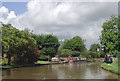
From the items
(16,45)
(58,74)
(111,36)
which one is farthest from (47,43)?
(58,74)

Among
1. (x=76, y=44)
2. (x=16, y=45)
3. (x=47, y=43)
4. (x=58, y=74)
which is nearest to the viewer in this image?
(x=58, y=74)

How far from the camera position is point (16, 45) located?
31.1 meters

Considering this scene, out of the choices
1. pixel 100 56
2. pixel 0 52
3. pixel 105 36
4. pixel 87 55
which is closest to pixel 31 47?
pixel 0 52

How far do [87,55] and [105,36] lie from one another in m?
46.8

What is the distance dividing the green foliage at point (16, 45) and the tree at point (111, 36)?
18.3m

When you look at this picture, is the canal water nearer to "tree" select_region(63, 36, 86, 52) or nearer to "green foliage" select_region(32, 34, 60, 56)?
"green foliage" select_region(32, 34, 60, 56)

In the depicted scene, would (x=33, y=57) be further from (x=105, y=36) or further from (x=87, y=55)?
(x=87, y=55)

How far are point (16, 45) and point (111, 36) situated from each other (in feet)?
67.9

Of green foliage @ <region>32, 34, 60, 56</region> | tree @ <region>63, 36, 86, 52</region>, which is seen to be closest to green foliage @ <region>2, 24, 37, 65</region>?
green foliage @ <region>32, 34, 60, 56</region>

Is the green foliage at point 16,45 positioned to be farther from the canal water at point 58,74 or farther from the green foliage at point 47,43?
the green foliage at point 47,43

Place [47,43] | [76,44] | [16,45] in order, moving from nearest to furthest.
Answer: [16,45], [47,43], [76,44]

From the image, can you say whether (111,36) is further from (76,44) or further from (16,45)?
(76,44)

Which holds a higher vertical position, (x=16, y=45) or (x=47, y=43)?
(x=47, y=43)

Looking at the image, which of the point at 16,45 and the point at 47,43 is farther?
the point at 47,43
